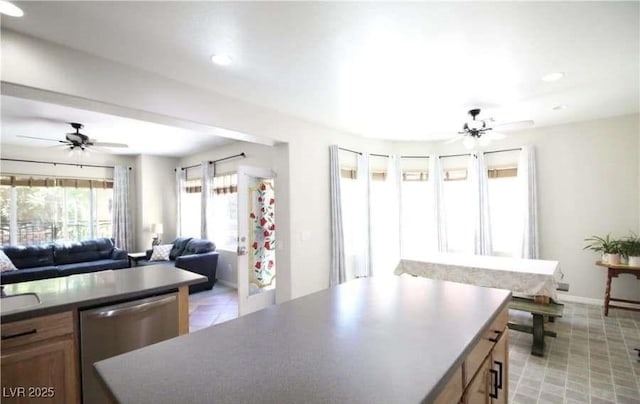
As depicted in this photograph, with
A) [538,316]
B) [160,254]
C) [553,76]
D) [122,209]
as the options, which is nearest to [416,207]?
[538,316]

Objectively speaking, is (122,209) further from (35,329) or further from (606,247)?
(606,247)

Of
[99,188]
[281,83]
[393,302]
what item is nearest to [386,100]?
[281,83]

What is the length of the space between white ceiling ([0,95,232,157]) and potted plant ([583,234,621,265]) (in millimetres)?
5832

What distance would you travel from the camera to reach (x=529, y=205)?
4.63 meters

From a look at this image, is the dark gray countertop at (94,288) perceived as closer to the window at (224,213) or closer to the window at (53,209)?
the window at (224,213)

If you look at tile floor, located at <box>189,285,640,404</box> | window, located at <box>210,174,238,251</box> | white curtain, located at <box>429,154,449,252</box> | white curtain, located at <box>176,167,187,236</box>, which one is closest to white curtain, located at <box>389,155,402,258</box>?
white curtain, located at <box>429,154,449,252</box>

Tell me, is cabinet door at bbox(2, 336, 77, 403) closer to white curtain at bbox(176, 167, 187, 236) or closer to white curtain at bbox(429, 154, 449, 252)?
white curtain at bbox(429, 154, 449, 252)

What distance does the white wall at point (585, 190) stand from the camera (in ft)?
13.5

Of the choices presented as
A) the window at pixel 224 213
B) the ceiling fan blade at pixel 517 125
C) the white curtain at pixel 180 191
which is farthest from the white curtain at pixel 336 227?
the white curtain at pixel 180 191

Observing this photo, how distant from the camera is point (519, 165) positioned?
4.83m

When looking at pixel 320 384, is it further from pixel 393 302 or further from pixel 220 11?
pixel 220 11

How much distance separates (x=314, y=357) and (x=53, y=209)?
24.0ft

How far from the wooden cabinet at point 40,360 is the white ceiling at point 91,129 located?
9.93 ft

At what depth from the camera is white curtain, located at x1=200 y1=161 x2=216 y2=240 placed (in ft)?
20.1
